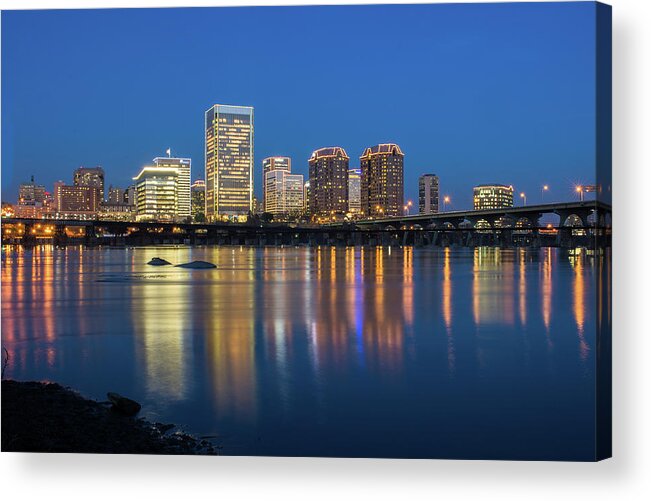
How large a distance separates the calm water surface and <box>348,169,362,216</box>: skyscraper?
154 m

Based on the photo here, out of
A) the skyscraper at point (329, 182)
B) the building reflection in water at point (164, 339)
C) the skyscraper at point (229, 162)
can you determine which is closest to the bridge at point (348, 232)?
the skyscraper at point (229, 162)

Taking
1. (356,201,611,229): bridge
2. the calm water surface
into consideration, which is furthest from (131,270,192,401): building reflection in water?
(356,201,611,229): bridge

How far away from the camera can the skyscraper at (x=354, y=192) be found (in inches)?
6860

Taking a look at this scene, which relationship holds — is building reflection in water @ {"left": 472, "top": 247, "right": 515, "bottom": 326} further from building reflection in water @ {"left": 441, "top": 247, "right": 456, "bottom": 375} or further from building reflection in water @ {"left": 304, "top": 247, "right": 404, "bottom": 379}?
building reflection in water @ {"left": 304, "top": 247, "right": 404, "bottom": 379}

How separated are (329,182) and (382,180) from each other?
14.7 m

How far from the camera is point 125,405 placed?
858 cm

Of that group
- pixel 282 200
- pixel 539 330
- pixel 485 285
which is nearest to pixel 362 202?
pixel 282 200

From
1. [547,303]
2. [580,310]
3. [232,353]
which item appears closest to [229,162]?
[547,303]

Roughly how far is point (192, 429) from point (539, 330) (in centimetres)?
926

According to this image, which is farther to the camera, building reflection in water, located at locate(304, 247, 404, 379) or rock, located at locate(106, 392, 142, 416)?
building reflection in water, located at locate(304, 247, 404, 379)

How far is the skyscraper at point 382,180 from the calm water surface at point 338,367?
15521 cm

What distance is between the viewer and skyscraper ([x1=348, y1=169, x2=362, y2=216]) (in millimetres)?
174250

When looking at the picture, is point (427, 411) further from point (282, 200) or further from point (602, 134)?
point (282, 200)

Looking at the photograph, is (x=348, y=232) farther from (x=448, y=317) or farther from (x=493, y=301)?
(x=448, y=317)
